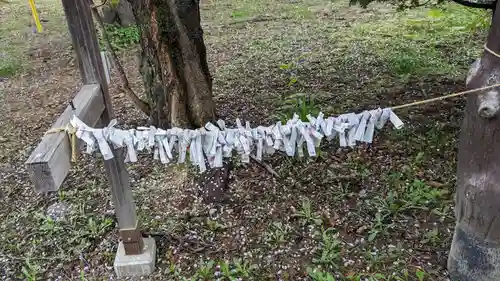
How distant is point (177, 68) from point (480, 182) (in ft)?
5.63

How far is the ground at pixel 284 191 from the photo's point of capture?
2.10 metres

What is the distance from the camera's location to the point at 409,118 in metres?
3.01

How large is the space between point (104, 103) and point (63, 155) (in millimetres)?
464

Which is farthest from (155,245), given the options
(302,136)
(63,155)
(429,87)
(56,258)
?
(429,87)

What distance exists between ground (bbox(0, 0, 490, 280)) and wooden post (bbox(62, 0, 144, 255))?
0.76ft

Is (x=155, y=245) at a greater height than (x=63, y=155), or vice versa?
(x=63, y=155)

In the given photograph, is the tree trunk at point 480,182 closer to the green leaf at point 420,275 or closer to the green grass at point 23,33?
the green leaf at point 420,275

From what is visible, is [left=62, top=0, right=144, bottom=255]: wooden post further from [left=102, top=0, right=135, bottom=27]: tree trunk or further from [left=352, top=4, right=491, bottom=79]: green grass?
[left=102, top=0, right=135, bottom=27]: tree trunk

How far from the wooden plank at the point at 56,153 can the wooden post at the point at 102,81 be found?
0.10 metres

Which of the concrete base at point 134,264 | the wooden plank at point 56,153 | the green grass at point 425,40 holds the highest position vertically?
the wooden plank at point 56,153

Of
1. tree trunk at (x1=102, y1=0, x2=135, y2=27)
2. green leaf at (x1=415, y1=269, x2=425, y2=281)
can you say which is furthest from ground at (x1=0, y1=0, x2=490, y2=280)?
tree trunk at (x1=102, y1=0, x2=135, y2=27)

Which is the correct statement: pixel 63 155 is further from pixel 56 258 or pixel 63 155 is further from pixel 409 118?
pixel 409 118

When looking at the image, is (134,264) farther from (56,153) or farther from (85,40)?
(85,40)

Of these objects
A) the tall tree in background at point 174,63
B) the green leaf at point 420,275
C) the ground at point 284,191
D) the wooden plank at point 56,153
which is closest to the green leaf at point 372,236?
the ground at point 284,191
